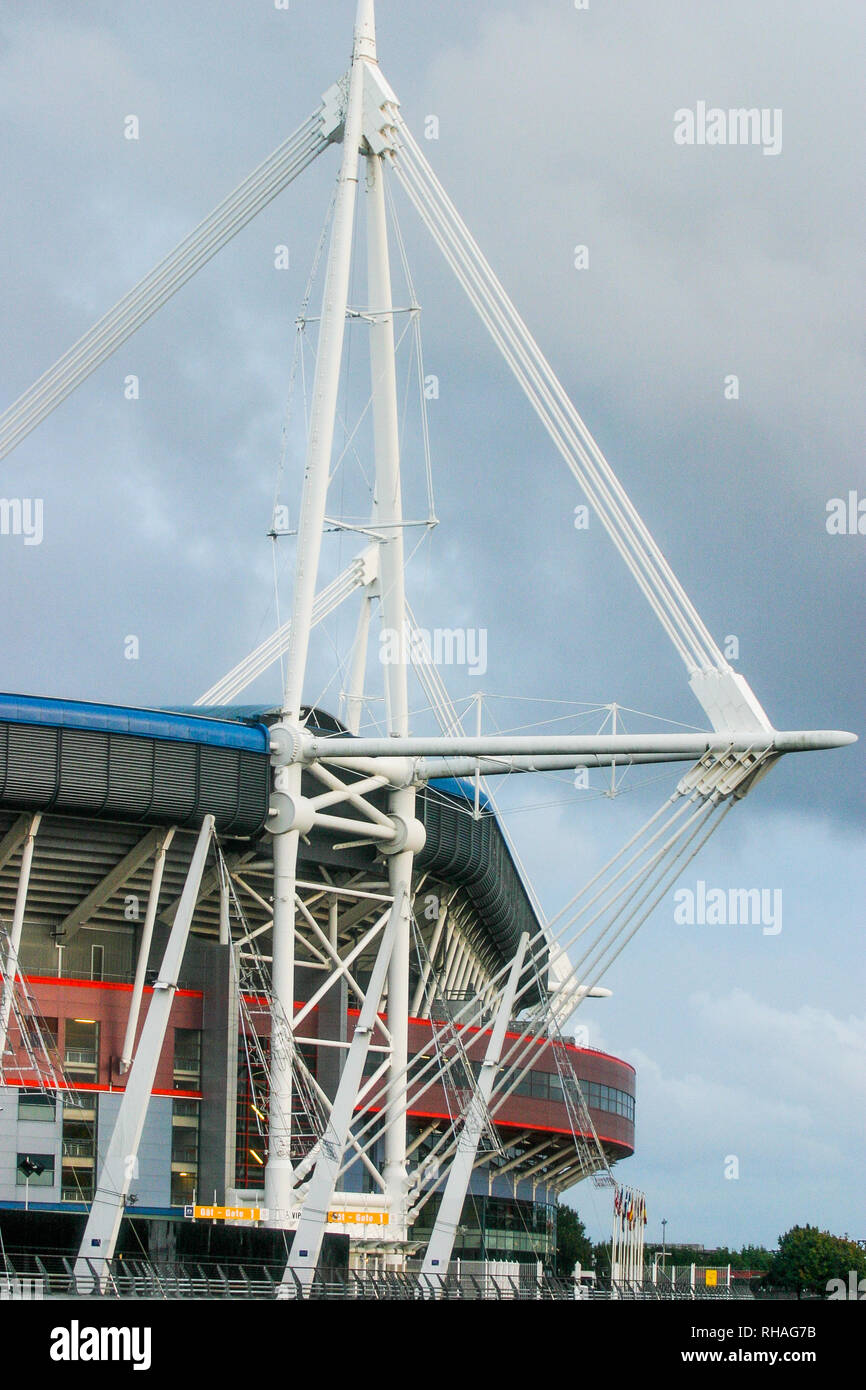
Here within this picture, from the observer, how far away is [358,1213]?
66062 millimetres

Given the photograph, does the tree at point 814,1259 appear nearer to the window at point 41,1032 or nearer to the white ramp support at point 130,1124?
the window at point 41,1032

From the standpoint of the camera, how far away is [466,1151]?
58.6 m

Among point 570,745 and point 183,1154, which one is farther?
point 183,1154

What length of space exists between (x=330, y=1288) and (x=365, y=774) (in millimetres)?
21430

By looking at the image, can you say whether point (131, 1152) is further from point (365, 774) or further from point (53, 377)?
point (53, 377)

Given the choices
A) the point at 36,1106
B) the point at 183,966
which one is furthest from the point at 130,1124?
the point at 183,966

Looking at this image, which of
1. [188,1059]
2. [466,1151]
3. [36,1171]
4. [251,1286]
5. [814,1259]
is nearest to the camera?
[251,1286]

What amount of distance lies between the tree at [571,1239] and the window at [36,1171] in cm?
10821

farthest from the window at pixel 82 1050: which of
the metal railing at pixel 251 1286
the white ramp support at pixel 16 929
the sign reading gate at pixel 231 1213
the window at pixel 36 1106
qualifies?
the metal railing at pixel 251 1286

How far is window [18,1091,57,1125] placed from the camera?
6875 cm

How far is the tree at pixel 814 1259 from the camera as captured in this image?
138 m

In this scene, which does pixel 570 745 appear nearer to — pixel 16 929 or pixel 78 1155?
pixel 16 929

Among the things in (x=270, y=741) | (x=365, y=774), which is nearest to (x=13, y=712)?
(x=270, y=741)

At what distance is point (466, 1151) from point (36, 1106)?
1799 centimetres
